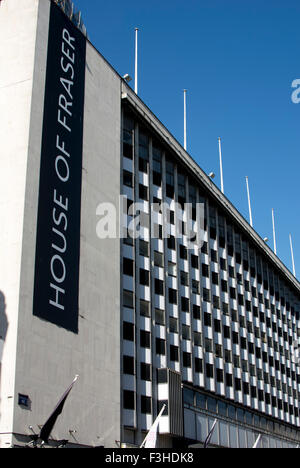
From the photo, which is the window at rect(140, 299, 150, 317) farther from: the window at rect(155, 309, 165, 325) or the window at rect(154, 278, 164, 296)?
the window at rect(154, 278, 164, 296)

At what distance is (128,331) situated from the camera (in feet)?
157

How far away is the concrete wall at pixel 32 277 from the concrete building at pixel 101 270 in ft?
0.34

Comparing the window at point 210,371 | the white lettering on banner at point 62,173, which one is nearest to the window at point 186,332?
the window at point 210,371

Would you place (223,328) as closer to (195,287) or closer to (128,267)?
(195,287)

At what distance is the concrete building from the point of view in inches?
1527

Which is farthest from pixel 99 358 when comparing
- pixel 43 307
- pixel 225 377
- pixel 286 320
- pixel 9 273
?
pixel 286 320

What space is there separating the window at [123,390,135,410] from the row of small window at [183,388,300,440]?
813cm

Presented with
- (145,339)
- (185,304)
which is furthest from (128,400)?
(185,304)

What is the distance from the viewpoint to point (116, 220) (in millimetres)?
49250

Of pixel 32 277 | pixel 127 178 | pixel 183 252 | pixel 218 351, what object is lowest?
pixel 32 277

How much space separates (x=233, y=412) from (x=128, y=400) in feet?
64.7

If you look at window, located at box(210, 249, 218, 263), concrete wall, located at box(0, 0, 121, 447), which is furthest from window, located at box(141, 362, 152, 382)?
window, located at box(210, 249, 218, 263)

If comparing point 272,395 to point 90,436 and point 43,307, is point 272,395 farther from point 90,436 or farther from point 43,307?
point 43,307
